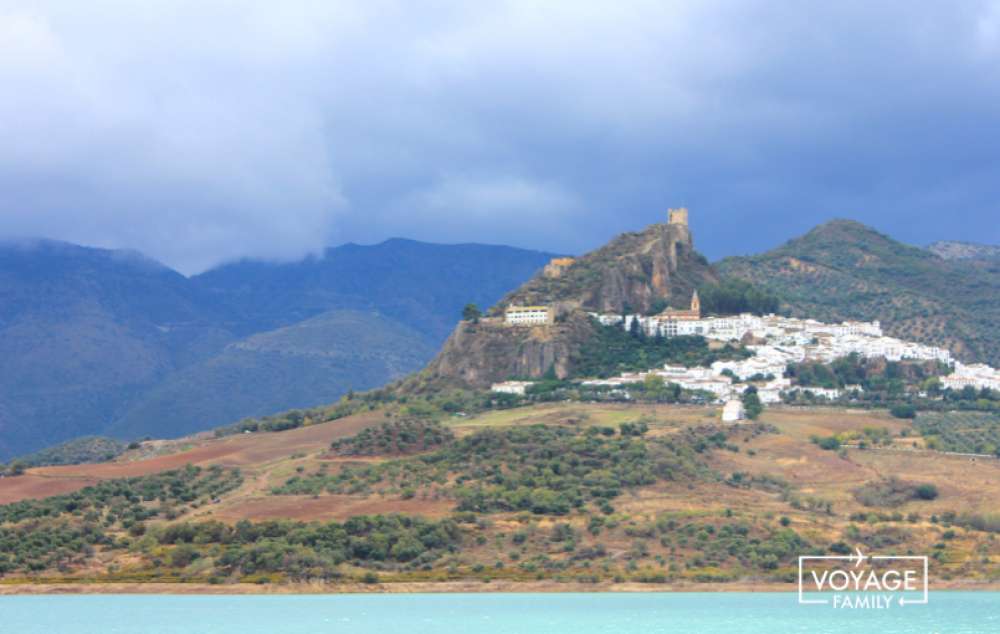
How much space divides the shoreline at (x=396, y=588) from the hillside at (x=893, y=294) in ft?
275

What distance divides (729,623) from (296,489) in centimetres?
3996

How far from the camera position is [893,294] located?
17738cm

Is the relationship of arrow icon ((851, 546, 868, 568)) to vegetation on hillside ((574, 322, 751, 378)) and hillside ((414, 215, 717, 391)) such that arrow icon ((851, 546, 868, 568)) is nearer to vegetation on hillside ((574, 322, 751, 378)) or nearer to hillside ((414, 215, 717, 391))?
vegetation on hillside ((574, 322, 751, 378))

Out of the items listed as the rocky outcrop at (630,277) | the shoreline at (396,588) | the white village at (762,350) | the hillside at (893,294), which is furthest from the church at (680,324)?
the shoreline at (396,588)

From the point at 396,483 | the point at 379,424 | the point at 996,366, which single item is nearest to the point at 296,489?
the point at 396,483

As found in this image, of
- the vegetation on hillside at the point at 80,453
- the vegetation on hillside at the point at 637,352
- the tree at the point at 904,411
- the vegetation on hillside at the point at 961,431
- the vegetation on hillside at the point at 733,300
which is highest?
the vegetation on hillside at the point at 733,300

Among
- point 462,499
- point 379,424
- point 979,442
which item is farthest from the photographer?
point 379,424

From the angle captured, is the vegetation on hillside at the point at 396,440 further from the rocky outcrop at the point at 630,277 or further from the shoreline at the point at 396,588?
the rocky outcrop at the point at 630,277

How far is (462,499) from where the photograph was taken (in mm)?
91688

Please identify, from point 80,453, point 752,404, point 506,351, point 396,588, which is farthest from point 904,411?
point 80,453

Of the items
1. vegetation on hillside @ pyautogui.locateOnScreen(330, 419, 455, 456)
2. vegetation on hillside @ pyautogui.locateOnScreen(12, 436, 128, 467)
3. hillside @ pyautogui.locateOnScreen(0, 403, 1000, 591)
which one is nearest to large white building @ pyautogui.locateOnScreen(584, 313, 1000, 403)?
hillside @ pyautogui.locateOnScreen(0, 403, 1000, 591)

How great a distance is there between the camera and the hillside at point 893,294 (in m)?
162

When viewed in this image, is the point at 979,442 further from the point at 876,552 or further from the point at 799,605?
the point at 799,605

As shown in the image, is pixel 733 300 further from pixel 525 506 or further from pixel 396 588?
pixel 396 588
